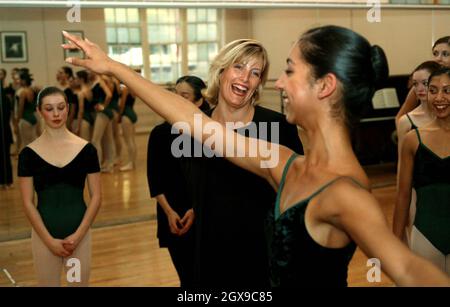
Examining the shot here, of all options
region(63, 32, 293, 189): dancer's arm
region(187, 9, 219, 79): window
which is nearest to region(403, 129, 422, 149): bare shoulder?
region(63, 32, 293, 189): dancer's arm

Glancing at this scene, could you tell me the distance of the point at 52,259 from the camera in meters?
3.19

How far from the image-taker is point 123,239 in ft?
18.5

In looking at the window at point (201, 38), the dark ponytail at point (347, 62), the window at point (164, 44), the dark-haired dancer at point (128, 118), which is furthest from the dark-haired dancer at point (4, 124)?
the dark ponytail at point (347, 62)

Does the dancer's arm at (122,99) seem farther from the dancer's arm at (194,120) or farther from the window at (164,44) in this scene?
the dancer's arm at (194,120)

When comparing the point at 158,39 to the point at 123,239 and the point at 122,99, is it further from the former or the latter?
the point at 123,239

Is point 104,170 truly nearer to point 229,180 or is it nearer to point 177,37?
point 177,37

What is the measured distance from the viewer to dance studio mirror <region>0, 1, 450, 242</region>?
5766 mm

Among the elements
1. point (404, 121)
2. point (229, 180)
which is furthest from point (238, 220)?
point (404, 121)

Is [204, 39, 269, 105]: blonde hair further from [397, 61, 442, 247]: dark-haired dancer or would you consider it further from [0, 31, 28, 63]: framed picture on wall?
[0, 31, 28, 63]: framed picture on wall

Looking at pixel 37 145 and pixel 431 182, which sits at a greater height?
pixel 37 145

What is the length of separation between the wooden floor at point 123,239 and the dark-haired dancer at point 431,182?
142 cm

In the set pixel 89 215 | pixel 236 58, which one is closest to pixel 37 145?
pixel 89 215

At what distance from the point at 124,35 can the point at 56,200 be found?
10.8 ft

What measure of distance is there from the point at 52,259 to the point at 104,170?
16.4ft
